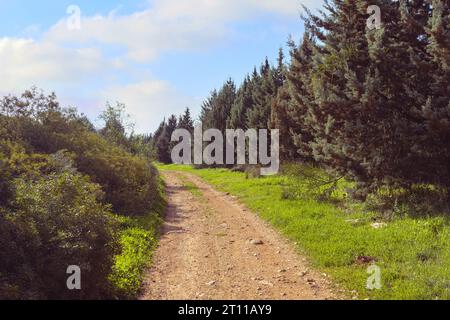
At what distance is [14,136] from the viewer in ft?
52.6

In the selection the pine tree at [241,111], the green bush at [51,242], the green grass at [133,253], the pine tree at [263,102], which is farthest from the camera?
the pine tree at [241,111]

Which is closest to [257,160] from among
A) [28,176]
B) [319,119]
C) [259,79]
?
[259,79]

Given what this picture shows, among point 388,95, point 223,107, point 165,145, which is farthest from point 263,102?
point 165,145

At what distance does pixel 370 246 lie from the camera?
1021cm

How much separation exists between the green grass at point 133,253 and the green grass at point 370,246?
13.7 ft

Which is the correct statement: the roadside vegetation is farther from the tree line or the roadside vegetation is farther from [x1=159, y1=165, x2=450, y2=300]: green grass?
the tree line

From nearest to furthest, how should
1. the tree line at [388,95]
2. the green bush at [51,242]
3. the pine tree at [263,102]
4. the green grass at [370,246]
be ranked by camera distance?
the green bush at [51,242] < the green grass at [370,246] < the tree line at [388,95] < the pine tree at [263,102]

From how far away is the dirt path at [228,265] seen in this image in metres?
8.02

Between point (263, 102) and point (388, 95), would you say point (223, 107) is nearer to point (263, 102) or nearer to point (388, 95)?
point (263, 102)

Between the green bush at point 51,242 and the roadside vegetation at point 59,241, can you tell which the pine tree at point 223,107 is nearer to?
the roadside vegetation at point 59,241

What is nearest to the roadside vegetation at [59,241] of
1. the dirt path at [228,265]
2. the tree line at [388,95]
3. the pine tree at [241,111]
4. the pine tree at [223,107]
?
the dirt path at [228,265]

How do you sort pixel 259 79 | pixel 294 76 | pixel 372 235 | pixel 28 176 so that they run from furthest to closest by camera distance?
pixel 259 79
pixel 294 76
pixel 372 235
pixel 28 176

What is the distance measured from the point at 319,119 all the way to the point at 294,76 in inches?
397
